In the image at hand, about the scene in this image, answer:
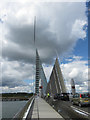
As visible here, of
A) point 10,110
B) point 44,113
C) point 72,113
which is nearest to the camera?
point 72,113

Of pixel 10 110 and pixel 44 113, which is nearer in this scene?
pixel 44 113

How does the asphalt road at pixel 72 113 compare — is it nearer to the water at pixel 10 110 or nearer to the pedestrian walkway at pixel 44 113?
the pedestrian walkway at pixel 44 113

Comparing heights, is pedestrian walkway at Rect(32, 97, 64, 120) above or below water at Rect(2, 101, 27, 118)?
above

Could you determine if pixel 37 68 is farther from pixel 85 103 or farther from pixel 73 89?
pixel 85 103

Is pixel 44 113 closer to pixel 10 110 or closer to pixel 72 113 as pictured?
pixel 72 113

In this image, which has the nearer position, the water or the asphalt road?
the asphalt road

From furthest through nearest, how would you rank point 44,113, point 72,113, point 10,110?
1. point 10,110
2. point 44,113
3. point 72,113

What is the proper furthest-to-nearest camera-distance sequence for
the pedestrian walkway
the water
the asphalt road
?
the water → the pedestrian walkway → the asphalt road

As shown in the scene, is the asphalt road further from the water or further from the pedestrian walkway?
the water

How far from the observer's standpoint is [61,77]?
4756 cm

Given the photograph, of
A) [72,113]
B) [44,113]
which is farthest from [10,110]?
[72,113]

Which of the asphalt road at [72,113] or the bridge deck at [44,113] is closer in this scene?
the asphalt road at [72,113]

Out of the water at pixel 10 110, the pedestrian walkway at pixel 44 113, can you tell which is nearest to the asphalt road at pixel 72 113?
the pedestrian walkway at pixel 44 113

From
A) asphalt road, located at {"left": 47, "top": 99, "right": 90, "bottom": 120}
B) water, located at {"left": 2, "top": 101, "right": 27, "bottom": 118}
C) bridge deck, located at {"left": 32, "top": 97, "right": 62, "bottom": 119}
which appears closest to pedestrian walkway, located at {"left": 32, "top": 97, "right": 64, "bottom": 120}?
bridge deck, located at {"left": 32, "top": 97, "right": 62, "bottom": 119}
